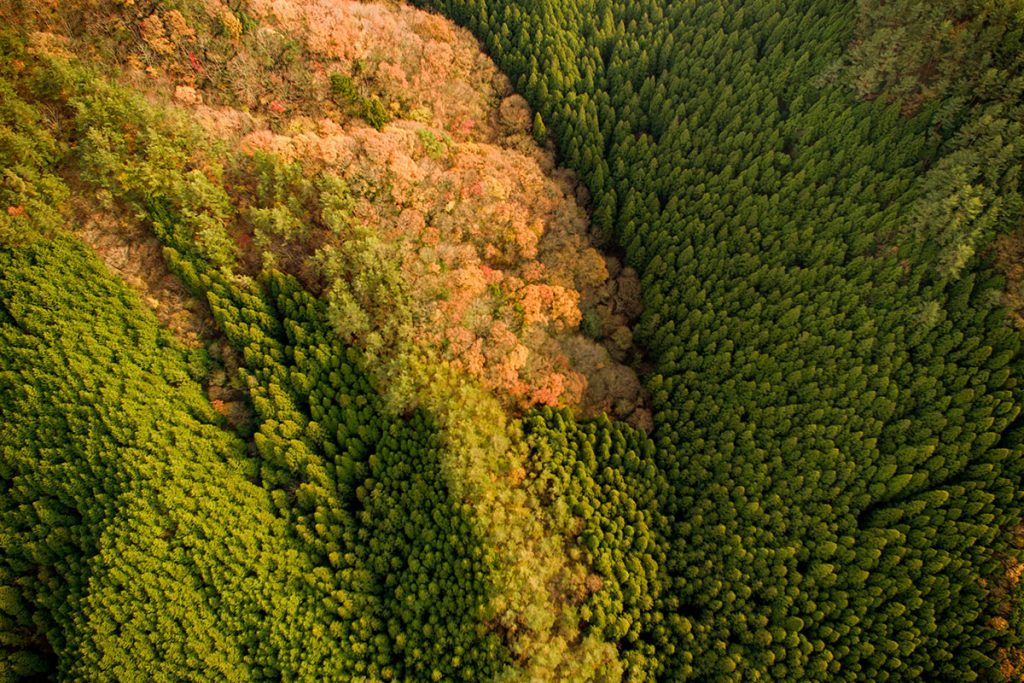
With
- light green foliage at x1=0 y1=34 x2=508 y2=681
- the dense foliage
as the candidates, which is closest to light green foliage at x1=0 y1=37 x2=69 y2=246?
light green foliage at x1=0 y1=34 x2=508 y2=681

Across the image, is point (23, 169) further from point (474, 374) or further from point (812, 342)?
point (812, 342)

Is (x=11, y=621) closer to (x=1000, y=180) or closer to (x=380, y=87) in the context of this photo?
(x=380, y=87)

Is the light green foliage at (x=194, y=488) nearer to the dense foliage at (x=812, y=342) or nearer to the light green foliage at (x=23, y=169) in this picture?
the light green foliage at (x=23, y=169)

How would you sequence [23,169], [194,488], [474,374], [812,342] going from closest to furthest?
[23,169], [194,488], [474,374], [812,342]

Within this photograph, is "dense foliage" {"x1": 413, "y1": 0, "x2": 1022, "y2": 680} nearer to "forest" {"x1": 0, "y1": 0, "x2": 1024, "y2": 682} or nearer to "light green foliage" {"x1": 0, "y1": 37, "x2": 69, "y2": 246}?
"forest" {"x1": 0, "y1": 0, "x2": 1024, "y2": 682}

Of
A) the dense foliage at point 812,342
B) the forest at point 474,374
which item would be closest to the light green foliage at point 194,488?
the forest at point 474,374

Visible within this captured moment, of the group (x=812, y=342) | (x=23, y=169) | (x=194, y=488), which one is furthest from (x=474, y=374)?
(x=23, y=169)
